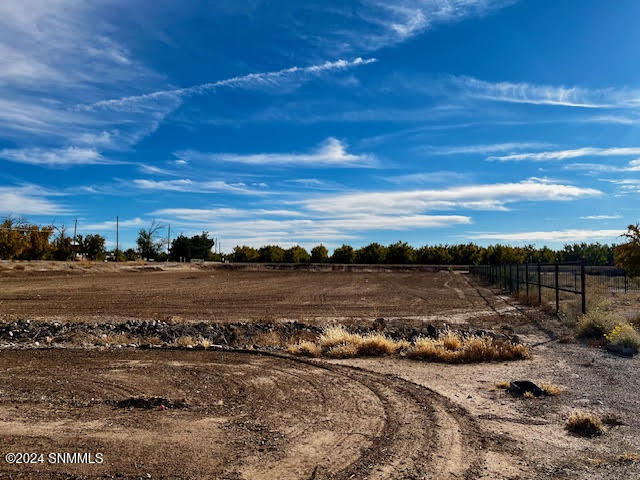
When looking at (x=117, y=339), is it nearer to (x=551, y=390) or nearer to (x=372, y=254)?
(x=551, y=390)

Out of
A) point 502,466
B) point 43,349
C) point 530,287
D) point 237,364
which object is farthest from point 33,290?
point 502,466

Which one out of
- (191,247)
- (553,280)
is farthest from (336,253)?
(553,280)

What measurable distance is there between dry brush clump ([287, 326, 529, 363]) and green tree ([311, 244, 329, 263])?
103924 mm

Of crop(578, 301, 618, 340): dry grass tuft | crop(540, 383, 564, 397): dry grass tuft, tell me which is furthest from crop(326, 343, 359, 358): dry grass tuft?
crop(578, 301, 618, 340): dry grass tuft

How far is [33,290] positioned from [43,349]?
75.6 ft

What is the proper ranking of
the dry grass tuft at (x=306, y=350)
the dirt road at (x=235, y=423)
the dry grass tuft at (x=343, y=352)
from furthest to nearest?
the dry grass tuft at (x=306, y=350) < the dry grass tuft at (x=343, y=352) < the dirt road at (x=235, y=423)

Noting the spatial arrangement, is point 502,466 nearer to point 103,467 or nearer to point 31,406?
point 103,467

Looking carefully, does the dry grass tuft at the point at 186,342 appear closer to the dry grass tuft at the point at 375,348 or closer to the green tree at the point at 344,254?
the dry grass tuft at the point at 375,348

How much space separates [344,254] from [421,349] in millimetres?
101971

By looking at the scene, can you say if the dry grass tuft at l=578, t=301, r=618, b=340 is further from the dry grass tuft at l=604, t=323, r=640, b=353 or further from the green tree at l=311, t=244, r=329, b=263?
the green tree at l=311, t=244, r=329, b=263

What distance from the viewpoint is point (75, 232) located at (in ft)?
309

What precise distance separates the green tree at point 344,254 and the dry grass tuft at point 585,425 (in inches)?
4181

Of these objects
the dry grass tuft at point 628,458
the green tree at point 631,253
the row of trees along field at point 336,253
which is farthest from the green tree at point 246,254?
the dry grass tuft at point 628,458

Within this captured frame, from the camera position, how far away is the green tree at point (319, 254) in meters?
118
